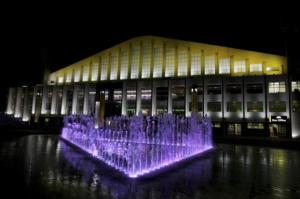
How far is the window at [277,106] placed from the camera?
111 ft

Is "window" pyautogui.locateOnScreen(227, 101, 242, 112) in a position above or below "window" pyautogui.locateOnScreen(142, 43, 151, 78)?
below

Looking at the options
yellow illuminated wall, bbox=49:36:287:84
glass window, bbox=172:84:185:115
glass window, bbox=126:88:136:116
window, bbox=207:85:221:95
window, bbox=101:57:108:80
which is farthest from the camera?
window, bbox=101:57:108:80

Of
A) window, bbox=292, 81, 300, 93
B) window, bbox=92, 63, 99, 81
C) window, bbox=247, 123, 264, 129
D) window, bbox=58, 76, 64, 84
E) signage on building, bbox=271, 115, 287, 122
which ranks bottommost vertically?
window, bbox=247, 123, 264, 129

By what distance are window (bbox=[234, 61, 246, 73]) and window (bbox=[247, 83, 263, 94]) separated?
4.86m

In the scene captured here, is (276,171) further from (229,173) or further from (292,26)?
(292,26)

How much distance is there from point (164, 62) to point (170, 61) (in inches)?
52.0

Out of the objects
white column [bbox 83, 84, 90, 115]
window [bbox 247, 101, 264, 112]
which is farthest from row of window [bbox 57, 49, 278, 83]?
window [bbox 247, 101, 264, 112]

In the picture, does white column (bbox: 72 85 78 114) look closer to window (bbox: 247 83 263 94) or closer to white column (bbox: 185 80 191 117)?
white column (bbox: 185 80 191 117)

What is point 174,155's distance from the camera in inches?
569

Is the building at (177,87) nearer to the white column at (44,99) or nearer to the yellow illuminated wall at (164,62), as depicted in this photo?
the yellow illuminated wall at (164,62)

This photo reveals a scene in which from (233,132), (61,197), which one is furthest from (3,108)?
(61,197)

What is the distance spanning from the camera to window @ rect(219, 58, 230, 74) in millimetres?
41800

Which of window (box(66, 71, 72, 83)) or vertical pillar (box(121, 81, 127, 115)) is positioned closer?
vertical pillar (box(121, 81, 127, 115))

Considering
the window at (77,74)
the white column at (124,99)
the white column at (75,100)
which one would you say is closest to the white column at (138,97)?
the white column at (124,99)
